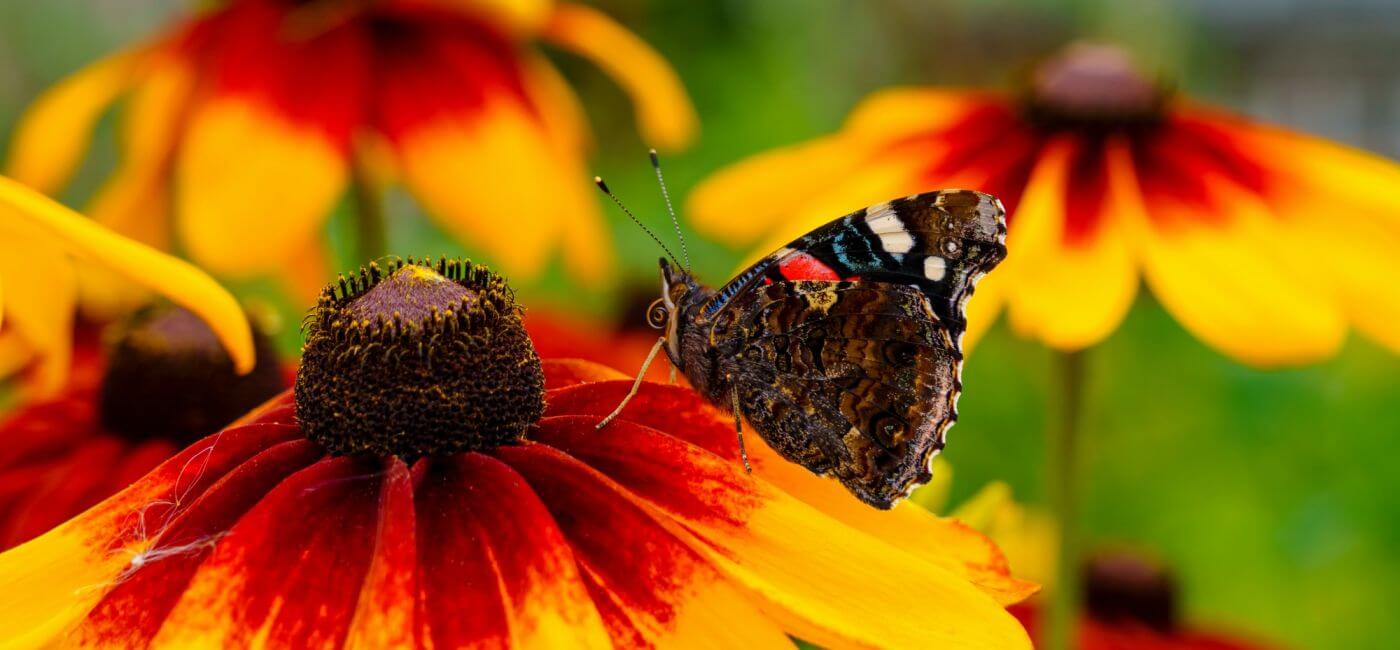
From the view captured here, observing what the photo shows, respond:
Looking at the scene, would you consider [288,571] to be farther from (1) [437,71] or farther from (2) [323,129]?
(1) [437,71]

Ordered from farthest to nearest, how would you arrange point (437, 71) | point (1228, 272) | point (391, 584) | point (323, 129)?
point (437, 71) < point (323, 129) < point (1228, 272) < point (391, 584)

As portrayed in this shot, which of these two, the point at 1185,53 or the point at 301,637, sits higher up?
the point at 1185,53

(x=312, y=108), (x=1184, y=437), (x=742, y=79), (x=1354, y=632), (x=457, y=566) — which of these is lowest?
(x=1354, y=632)

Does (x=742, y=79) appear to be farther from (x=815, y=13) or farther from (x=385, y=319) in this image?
(x=385, y=319)

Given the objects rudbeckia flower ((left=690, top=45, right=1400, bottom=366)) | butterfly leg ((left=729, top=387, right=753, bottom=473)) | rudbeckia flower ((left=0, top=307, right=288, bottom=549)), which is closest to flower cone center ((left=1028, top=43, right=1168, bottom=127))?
rudbeckia flower ((left=690, top=45, right=1400, bottom=366))

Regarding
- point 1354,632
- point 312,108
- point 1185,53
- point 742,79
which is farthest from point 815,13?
point 312,108

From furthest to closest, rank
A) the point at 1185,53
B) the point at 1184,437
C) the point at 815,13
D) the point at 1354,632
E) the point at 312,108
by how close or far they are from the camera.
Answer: the point at 1185,53
the point at 815,13
the point at 1184,437
the point at 1354,632
the point at 312,108

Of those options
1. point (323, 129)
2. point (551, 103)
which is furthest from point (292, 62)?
point (551, 103)
